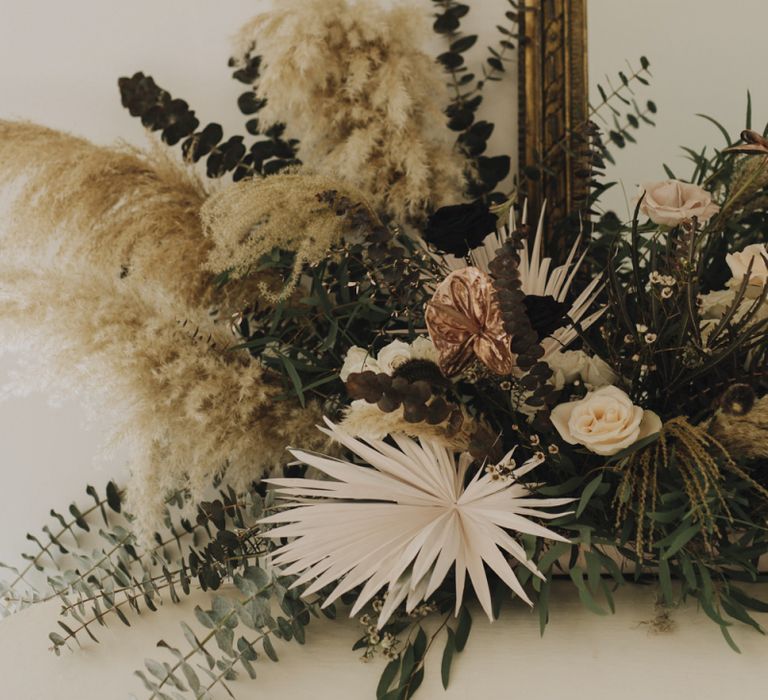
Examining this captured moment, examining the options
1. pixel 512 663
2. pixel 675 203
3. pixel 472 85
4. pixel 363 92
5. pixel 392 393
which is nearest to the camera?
pixel 392 393

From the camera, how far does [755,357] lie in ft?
2.60

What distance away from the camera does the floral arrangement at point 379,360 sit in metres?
0.73

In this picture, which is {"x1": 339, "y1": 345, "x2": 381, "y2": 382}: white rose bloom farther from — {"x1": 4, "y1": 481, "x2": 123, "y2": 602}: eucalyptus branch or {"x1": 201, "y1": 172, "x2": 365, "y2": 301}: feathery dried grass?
{"x1": 4, "y1": 481, "x2": 123, "y2": 602}: eucalyptus branch

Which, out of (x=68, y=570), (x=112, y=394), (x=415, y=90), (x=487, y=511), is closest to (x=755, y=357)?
(x=487, y=511)

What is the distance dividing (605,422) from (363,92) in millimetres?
579

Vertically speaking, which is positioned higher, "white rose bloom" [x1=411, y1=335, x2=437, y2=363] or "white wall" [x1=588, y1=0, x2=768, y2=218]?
"white wall" [x1=588, y1=0, x2=768, y2=218]

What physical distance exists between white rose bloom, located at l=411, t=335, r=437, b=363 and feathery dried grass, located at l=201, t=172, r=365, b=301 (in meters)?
0.18

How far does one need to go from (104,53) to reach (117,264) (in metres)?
0.44

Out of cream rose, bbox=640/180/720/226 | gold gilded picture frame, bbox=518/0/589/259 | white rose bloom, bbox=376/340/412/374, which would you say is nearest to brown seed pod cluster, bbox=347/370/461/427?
white rose bloom, bbox=376/340/412/374

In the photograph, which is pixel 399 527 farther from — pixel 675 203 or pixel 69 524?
pixel 69 524

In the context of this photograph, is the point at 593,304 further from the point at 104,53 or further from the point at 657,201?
the point at 104,53

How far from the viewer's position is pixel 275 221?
0.91m

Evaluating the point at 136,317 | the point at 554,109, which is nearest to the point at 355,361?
the point at 136,317

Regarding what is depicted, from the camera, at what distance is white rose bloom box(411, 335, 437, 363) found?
775mm
